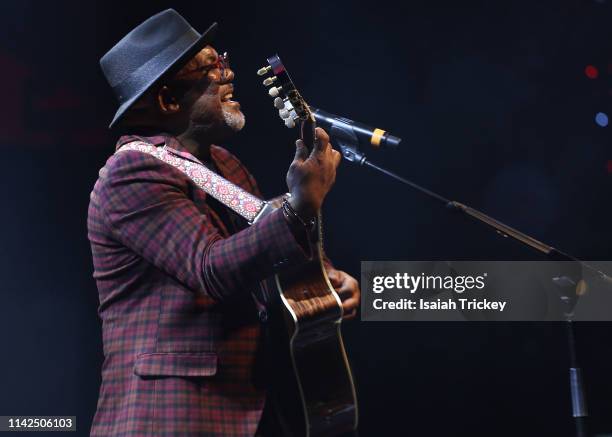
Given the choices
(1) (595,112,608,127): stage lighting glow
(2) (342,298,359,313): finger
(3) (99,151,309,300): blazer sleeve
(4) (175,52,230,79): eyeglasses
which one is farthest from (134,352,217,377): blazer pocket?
(1) (595,112,608,127): stage lighting glow

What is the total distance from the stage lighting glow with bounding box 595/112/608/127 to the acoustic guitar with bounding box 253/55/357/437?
8.39 ft

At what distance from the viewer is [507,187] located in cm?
420

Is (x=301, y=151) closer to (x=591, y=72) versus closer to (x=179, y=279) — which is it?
(x=179, y=279)

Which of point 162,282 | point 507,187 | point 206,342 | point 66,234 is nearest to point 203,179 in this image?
point 162,282

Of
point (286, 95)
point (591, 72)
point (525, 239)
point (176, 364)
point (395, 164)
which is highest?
point (591, 72)

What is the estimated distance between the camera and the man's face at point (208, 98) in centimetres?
239

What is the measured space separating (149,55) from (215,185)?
17.7 inches

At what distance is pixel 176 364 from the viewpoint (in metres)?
2.02

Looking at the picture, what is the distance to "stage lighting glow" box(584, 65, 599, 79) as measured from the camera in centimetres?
431

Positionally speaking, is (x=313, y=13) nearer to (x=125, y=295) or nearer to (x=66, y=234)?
(x=66, y=234)

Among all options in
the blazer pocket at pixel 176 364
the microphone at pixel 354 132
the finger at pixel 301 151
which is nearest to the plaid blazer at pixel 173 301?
the blazer pocket at pixel 176 364

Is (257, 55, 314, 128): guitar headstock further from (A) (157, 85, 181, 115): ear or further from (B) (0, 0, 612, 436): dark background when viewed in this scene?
(B) (0, 0, 612, 436): dark background

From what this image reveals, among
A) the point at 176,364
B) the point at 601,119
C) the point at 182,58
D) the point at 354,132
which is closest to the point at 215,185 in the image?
the point at 182,58

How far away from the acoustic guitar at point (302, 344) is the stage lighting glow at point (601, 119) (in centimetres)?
256
